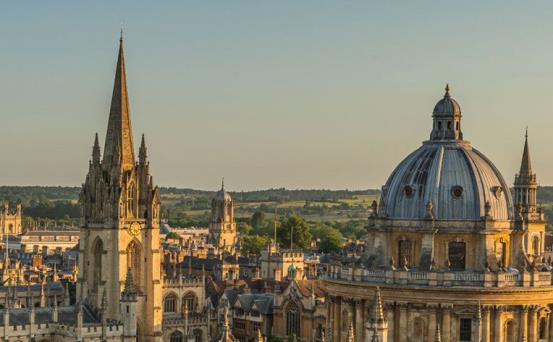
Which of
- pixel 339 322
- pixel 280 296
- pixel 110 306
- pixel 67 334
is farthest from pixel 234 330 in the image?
pixel 339 322

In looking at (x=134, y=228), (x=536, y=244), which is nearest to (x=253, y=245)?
(x=134, y=228)

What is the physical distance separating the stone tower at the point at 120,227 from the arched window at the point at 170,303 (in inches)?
336

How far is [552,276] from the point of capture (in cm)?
6156

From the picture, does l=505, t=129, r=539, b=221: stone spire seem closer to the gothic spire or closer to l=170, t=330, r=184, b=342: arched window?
the gothic spire

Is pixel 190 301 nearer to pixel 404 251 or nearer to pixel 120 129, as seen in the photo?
pixel 120 129

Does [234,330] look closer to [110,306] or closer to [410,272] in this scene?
[110,306]

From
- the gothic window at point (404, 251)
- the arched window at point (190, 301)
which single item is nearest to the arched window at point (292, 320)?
the arched window at point (190, 301)

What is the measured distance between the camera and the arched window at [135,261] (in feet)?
283

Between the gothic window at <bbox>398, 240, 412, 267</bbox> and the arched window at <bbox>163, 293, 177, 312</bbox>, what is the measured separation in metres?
38.2

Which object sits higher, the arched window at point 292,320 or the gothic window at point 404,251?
the gothic window at point 404,251

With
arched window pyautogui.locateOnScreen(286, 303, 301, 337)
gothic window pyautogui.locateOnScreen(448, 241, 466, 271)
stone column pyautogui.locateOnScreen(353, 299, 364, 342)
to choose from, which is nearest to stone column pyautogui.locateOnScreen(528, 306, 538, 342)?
gothic window pyautogui.locateOnScreen(448, 241, 466, 271)

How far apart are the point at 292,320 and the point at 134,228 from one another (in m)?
16.9

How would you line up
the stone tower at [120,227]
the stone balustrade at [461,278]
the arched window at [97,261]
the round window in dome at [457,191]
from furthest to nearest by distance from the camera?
the arched window at [97,261] → the stone tower at [120,227] → the round window in dome at [457,191] → the stone balustrade at [461,278]

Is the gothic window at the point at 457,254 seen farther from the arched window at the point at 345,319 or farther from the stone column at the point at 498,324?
the arched window at the point at 345,319
